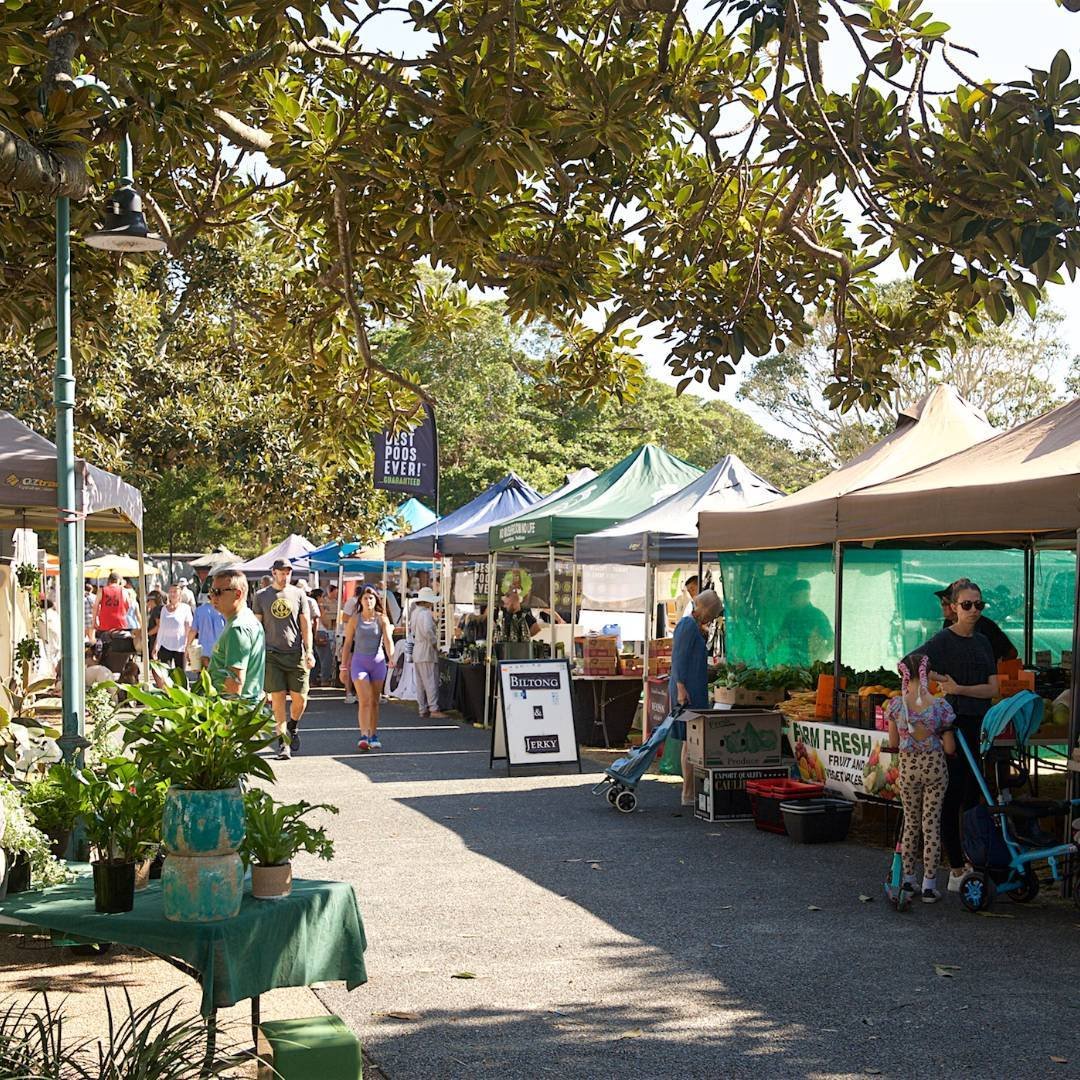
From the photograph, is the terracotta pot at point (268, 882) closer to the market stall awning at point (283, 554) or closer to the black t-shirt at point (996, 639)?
the black t-shirt at point (996, 639)

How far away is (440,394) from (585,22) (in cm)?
3885

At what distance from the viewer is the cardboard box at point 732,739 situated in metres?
12.2

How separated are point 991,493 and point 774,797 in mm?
3140

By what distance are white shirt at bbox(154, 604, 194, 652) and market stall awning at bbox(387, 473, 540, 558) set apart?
372 cm

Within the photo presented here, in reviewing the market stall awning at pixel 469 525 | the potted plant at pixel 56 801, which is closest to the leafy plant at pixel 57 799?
the potted plant at pixel 56 801

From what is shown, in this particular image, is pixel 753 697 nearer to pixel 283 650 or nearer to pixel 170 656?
pixel 283 650

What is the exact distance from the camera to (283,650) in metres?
16.2

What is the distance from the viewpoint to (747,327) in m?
7.85

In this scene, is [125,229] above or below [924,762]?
above

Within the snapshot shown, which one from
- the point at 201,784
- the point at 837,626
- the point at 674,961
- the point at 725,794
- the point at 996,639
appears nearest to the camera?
the point at 201,784

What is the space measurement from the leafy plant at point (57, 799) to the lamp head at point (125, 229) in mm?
3037

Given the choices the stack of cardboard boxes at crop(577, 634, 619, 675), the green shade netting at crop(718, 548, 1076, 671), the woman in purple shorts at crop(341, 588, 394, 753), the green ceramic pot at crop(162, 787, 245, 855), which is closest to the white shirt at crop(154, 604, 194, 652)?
the woman in purple shorts at crop(341, 588, 394, 753)

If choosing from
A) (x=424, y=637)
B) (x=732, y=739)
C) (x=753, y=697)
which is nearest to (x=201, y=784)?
(x=732, y=739)

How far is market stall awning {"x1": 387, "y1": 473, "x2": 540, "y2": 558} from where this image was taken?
22969 mm
